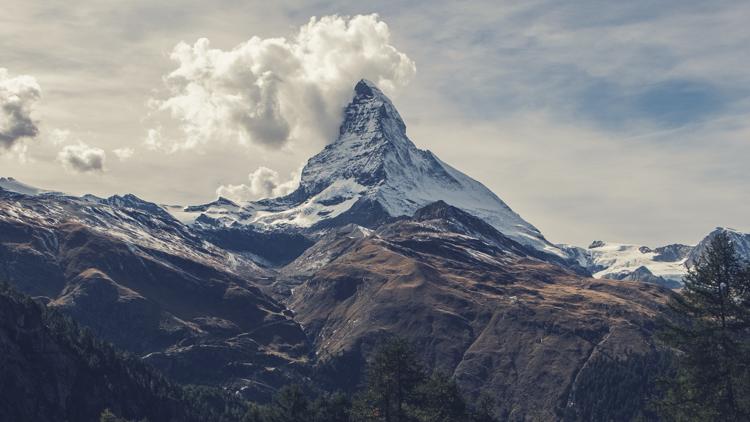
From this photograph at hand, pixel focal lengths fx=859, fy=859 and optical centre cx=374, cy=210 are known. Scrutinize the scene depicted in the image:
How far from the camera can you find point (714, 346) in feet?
250

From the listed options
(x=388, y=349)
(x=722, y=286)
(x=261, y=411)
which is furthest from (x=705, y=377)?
(x=261, y=411)

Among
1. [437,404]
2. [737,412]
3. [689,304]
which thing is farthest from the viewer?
[437,404]

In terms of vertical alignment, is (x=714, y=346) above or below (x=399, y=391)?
above

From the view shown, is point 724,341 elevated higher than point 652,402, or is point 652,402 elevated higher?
point 724,341

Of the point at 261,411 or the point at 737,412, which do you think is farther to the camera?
the point at 261,411

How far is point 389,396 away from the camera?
104m

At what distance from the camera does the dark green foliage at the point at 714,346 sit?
246 feet

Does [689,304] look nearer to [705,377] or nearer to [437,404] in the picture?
[705,377]

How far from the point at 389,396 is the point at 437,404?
1434 cm

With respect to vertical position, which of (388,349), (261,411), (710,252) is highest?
(710,252)

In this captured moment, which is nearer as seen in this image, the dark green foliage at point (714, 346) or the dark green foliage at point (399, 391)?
the dark green foliage at point (714, 346)

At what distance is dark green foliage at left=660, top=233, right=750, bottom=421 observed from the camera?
74938 mm

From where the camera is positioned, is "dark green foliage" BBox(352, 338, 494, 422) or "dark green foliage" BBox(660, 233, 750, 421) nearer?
"dark green foliage" BBox(660, 233, 750, 421)

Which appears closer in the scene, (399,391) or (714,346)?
(714,346)
